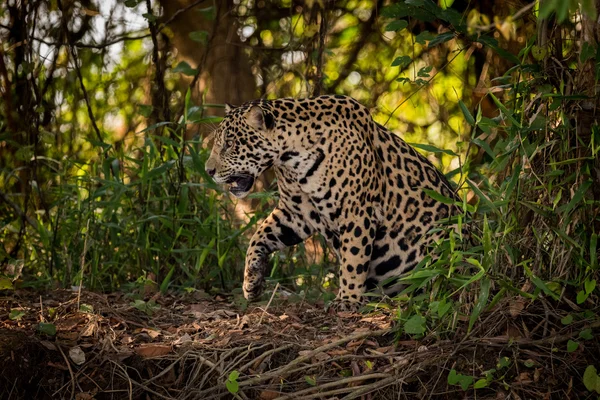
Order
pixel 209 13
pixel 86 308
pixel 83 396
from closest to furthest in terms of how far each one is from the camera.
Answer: pixel 83 396 < pixel 86 308 < pixel 209 13

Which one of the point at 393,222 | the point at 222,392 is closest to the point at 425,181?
the point at 393,222

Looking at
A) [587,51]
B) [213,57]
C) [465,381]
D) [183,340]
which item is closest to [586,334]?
[465,381]

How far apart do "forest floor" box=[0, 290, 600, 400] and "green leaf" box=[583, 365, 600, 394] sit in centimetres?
11

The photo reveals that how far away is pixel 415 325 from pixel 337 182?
1347 mm

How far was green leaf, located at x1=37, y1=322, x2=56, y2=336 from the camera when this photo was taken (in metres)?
4.58

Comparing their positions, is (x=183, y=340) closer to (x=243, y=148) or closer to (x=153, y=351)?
(x=153, y=351)

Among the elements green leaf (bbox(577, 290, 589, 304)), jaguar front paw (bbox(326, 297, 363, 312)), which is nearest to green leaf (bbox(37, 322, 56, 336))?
jaguar front paw (bbox(326, 297, 363, 312))

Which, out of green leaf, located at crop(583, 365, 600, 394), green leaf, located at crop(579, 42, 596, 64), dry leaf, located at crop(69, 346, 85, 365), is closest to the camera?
green leaf, located at crop(583, 365, 600, 394)

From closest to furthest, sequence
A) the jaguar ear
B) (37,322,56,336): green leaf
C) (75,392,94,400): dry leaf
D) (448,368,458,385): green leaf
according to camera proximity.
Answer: (448,368,458,385): green leaf
(75,392,94,400): dry leaf
(37,322,56,336): green leaf
the jaguar ear

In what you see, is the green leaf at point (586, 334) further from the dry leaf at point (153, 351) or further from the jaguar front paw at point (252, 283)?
the jaguar front paw at point (252, 283)

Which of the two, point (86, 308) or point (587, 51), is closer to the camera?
point (587, 51)

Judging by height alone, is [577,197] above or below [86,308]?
above

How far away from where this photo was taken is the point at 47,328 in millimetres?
4590

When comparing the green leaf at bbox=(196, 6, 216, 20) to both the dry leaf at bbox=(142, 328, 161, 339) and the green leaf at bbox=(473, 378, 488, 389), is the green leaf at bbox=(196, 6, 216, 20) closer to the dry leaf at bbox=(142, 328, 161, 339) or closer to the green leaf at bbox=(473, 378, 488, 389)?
the dry leaf at bbox=(142, 328, 161, 339)
